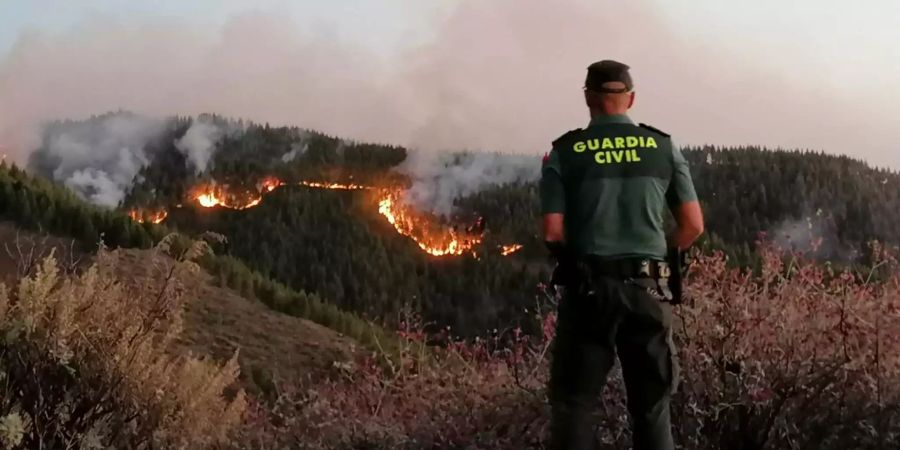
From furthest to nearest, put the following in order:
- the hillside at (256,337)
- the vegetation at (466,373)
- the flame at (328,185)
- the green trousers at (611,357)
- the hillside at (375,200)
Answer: the flame at (328,185), the hillside at (375,200), the hillside at (256,337), the vegetation at (466,373), the green trousers at (611,357)

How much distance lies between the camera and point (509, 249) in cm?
9044

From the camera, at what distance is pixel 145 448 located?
5562mm

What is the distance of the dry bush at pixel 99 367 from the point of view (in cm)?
538

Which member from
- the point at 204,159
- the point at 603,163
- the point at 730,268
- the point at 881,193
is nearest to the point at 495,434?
the point at 730,268

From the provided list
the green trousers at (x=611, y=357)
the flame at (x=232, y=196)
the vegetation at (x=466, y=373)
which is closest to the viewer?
the green trousers at (x=611, y=357)

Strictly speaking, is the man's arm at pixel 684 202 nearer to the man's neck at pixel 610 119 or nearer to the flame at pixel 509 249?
the man's neck at pixel 610 119

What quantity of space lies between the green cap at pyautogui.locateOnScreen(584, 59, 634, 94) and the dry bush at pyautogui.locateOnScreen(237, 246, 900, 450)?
6.57 feet

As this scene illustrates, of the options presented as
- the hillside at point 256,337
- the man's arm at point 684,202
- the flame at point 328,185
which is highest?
the flame at point 328,185

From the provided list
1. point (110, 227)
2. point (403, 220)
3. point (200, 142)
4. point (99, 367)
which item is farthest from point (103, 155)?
point (99, 367)

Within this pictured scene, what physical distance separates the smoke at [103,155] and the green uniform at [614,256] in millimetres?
87784

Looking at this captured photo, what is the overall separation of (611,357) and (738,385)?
167 centimetres

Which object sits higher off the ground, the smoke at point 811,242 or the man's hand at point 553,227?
the smoke at point 811,242

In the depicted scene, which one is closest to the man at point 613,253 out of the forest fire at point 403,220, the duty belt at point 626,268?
the duty belt at point 626,268

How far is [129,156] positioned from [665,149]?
448 feet
